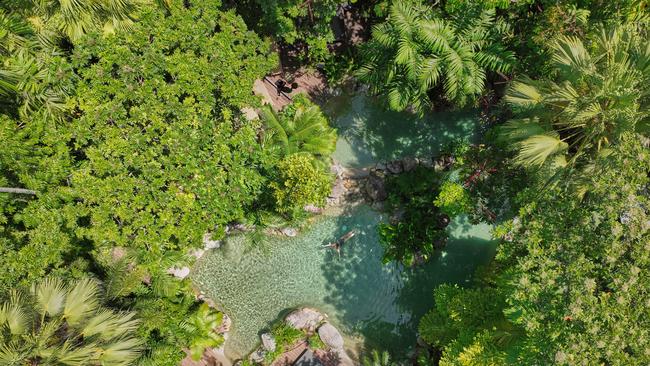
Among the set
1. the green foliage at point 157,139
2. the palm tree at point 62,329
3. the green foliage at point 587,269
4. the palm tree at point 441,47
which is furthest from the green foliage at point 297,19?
the palm tree at point 62,329

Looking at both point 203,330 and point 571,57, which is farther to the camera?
point 203,330

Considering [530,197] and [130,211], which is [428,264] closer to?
[530,197]

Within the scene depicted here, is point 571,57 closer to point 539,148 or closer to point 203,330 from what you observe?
point 539,148

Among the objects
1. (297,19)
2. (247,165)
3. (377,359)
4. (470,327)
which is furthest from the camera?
(297,19)

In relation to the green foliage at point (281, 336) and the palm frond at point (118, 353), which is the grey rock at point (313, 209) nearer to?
the green foliage at point (281, 336)

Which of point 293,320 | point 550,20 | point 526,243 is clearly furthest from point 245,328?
point 550,20

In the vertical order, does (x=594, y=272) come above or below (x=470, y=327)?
above

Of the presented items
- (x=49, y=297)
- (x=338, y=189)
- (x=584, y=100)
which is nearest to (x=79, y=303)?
(x=49, y=297)

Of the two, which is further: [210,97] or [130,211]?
[210,97]

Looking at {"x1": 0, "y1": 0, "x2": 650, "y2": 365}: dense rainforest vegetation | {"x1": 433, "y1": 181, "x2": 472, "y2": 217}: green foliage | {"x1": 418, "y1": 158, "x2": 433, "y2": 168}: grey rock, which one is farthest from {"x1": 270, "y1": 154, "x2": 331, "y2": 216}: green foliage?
{"x1": 418, "y1": 158, "x2": 433, "y2": 168}: grey rock
